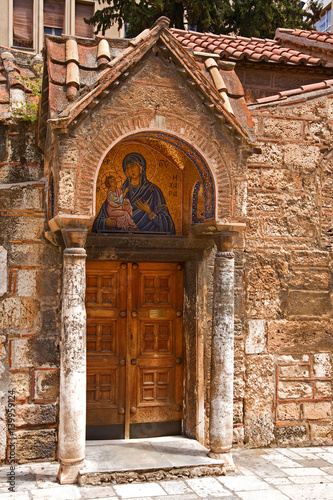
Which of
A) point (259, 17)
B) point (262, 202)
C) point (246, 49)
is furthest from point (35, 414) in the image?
point (259, 17)

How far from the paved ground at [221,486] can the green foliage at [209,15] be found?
923 centimetres

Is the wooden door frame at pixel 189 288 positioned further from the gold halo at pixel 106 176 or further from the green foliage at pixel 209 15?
the green foliage at pixel 209 15

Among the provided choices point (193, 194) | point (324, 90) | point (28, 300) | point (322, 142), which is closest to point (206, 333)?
point (193, 194)

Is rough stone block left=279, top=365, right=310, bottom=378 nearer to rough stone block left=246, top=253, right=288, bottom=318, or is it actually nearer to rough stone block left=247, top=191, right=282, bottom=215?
rough stone block left=246, top=253, right=288, bottom=318

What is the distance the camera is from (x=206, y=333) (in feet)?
21.5

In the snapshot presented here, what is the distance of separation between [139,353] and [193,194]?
1.89m

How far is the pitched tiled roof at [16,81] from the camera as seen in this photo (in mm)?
6230

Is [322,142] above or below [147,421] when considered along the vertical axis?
above

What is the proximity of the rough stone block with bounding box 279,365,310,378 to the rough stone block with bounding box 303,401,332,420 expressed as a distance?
349 mm

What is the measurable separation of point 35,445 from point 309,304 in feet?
11.4

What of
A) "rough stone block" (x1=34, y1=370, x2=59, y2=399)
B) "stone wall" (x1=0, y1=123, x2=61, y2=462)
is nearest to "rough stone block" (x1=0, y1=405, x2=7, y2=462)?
"stone wall" (x1=0, y1=123, x2=61, y2=462)

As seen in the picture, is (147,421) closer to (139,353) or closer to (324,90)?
(139,353)

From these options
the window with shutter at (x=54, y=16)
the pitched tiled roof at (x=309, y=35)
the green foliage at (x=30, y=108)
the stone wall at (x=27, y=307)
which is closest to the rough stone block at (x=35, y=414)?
the stone wall at (x=27, y=307)

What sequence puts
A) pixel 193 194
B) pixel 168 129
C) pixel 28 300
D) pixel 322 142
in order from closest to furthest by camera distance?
pixel 168 129
pixel 28 300
pixel 193 194
pixel 322 142
